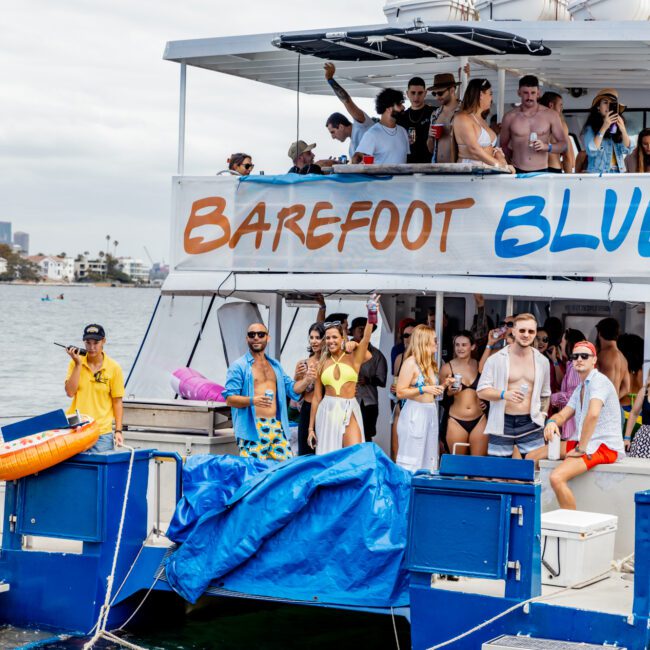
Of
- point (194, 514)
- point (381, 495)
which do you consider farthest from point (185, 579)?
point (381, 495)

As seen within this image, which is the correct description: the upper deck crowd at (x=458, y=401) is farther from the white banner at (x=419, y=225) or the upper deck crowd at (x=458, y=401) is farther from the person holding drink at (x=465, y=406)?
the white banner at (x=419, y=225)

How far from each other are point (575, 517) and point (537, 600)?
914 mm

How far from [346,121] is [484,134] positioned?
187 cm

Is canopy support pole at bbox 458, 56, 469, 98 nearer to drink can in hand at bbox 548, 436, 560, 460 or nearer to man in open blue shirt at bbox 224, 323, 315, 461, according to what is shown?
man in open blue shirt at bbox 224, 323, 315, 461

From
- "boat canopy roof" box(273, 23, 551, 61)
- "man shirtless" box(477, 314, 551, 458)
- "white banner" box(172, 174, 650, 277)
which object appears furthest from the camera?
"white banner" box(172, 174, 650, 277)

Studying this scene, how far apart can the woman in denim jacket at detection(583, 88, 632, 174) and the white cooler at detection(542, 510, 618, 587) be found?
4638mm

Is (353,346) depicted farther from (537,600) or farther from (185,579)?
(537,600)

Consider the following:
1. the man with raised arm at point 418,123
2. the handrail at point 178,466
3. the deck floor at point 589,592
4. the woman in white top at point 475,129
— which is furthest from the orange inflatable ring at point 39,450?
the man with raised arm at point 418,123

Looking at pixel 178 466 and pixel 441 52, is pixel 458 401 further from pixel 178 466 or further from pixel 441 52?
pixel 441 52


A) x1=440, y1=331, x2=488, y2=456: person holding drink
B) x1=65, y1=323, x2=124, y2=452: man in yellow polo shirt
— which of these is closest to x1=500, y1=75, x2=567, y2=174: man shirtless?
x1=440, y1=331, x2=488, y2=456: person holding drink

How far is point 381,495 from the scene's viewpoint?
8492 millimetres

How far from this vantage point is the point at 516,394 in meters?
9.51

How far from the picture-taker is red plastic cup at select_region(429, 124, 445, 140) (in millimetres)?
11234

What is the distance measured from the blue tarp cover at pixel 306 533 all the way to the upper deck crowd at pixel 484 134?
3.56 metres
